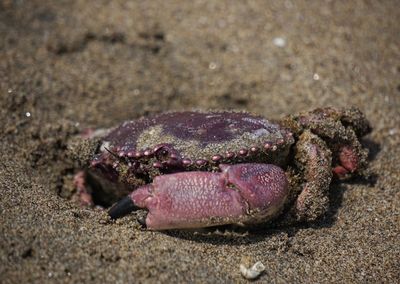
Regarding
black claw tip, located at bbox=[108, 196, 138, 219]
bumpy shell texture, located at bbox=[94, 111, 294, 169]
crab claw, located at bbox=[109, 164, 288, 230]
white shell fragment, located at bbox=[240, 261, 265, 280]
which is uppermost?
bumpy shell texture, located at bbox=[94, 111, 294, 169]

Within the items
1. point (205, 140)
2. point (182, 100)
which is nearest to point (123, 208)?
point (205, 140)

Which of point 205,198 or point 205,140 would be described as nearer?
point 205,198

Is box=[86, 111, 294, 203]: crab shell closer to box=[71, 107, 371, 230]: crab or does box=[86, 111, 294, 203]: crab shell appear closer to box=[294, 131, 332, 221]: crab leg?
box=[71, 107, 371, 230]: crab

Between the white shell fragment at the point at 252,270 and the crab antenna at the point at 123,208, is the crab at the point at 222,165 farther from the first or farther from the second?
the white shell fragment at the point at 252,270

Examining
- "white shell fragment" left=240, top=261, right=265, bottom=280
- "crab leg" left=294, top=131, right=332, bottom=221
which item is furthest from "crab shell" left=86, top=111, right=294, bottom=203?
"white shell fragment" left=240, top=261, right=265, bottom=280

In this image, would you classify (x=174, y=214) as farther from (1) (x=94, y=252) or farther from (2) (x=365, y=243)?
(2) (x=365, y=243)

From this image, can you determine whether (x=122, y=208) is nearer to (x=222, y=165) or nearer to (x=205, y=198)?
(x=205, y=198)
